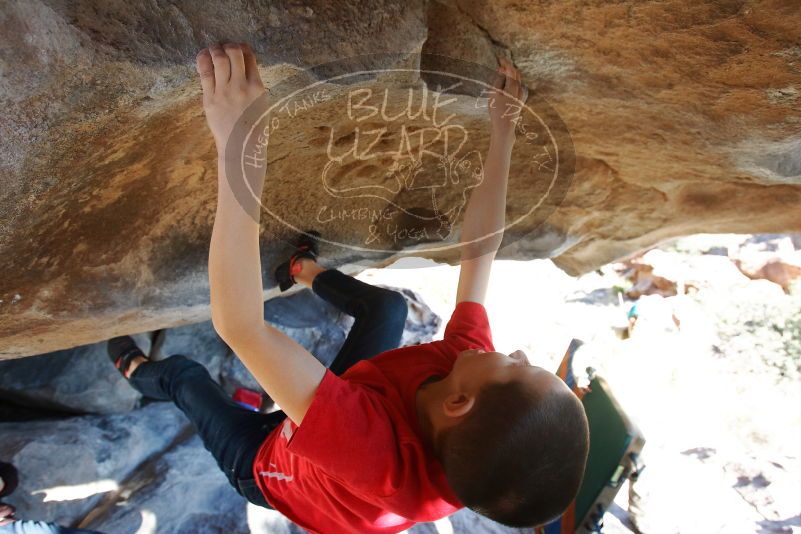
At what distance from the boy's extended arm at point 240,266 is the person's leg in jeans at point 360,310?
73 centimetres

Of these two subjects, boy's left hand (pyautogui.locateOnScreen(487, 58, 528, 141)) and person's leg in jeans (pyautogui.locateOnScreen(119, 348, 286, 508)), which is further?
person's leg in jeans (pyautogui.locateOnScreen(119, 348, 286, 508))

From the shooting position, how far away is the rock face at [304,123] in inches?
27.3

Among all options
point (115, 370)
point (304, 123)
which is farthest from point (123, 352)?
point (304, 123)

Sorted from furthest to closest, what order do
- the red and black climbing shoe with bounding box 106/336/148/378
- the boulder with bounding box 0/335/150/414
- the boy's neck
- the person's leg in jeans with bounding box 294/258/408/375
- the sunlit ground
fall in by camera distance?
the sunlit ground, the boulder with bounding box 0/335/150/414, the red and black climbing shoe with bounding box 106/336/148/378, the person's leg in jeans with bounding box 294/258/408/375, the boy's neck

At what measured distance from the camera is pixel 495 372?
85 cm

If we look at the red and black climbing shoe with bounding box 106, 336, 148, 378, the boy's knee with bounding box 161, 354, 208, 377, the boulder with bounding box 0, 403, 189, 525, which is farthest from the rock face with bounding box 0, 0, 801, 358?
the boulder with bounding box 0, 403, 189, 525

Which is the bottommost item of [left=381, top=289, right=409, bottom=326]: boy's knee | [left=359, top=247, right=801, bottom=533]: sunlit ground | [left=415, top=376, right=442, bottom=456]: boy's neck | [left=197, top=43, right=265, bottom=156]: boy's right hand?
[left=359, top=247, right=801, bottom=533]: sunlit ground

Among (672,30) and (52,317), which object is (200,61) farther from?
(52,317)

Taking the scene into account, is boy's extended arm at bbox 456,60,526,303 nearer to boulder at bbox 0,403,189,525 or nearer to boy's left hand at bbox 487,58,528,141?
boy's left hand at bbox 487,58,528,141

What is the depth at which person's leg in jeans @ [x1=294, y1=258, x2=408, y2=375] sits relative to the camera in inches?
60.0

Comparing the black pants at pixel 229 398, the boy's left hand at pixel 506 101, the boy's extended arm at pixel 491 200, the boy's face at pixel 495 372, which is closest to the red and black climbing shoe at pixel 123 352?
the black pants at pixel 229 398

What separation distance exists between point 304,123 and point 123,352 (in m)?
1.26

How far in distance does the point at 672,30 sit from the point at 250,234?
0.71 meters

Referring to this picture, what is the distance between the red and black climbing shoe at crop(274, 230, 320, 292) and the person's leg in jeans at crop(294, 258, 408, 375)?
2 centimetres
